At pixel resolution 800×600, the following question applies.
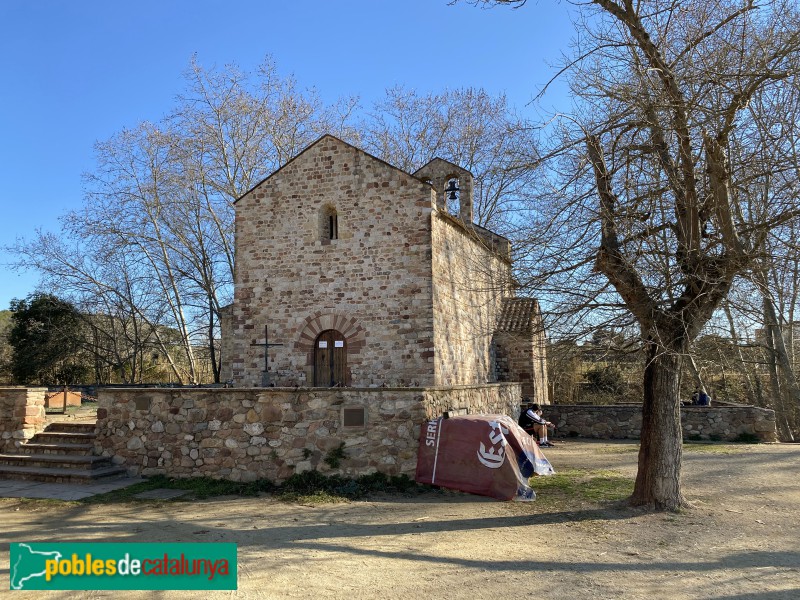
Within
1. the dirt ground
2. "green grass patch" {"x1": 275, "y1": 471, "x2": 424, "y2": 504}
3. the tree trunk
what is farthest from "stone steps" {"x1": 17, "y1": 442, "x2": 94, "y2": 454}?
the tree trunk

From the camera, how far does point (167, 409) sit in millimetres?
9258

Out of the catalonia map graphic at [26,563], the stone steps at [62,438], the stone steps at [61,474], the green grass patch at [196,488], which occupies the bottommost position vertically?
the catalonia map graphic at [26,563]

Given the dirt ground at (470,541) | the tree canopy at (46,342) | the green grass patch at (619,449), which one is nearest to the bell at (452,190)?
the green grass patch at (619,449)

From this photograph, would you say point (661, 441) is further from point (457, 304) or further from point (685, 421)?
point (685, 421)

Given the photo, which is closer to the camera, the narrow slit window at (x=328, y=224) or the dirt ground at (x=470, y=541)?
the dirt ground at (x=470, y=541)

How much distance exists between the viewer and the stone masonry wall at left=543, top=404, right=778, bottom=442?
47.5 feet

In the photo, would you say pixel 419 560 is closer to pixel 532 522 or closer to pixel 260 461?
pixel 532 522

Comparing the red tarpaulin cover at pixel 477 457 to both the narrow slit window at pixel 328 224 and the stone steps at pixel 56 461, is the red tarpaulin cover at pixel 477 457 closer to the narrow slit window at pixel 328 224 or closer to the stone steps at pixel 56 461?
the stone steps at pixel 56 461

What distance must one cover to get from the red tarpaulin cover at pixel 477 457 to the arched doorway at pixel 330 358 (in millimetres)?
5324

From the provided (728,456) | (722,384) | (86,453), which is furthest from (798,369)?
(86,453)

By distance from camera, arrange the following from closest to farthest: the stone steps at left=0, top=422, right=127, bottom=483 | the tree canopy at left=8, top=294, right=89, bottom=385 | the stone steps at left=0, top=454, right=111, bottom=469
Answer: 1. the stone steps at left=0, top=422, right=127, bottom=483
2. the stone steps at left=0, top=454, right=111, bottom=469
3. the tree canopy at left=8, top=294, right=89, bottom=385

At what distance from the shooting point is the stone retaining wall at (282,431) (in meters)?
8.55

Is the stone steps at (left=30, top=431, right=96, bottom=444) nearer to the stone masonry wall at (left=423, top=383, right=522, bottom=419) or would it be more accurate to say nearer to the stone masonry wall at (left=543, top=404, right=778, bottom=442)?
the stone masonry wall at (left=423, top=383, right=522, bottom=419)

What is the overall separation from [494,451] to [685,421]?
963cm
